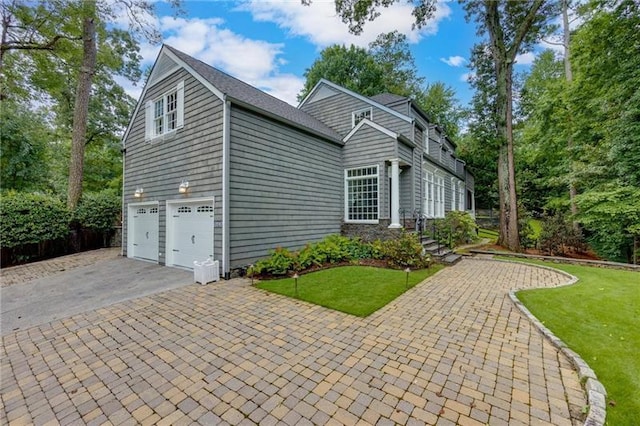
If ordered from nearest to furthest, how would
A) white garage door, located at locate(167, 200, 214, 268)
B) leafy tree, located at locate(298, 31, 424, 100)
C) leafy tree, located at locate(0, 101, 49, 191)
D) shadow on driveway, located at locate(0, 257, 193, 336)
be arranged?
1. shadow on driveway, located at locate(0, 257, 193, 336)
2. white garage door, located at locate(167, 200, 214, 268)
3. leafy tree, located at locate(0, 101, 49, 191)
4. leafy tree, located at locate(298, 31, 424, 100)

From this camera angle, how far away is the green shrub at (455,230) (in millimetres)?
11102

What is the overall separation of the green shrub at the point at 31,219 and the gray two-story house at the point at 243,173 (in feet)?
8.91

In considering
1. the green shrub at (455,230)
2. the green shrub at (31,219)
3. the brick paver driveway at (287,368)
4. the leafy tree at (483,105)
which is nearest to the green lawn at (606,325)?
the brick paver driveway at (287,368)

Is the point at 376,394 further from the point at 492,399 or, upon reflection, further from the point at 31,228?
the point at 31,228

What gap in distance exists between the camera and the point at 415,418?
88.0 inches

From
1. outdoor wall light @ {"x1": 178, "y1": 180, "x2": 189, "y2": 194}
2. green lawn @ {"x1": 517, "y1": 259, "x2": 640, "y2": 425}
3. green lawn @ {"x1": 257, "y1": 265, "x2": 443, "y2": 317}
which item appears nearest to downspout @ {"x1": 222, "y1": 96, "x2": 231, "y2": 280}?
green lawn @ {"x1": 257, "y1": 265, "x2": 443, "y2": 317}

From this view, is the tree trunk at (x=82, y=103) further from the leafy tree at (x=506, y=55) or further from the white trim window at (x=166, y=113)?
the leafy tree at (x=506, y=55)

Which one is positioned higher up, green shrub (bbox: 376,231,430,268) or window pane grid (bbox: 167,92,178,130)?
window pane grid (bbox: 167,92,178,130)

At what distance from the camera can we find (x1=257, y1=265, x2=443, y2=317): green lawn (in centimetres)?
499

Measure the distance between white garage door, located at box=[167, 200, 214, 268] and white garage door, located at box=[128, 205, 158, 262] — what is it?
129 centimetres

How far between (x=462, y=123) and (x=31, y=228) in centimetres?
3237

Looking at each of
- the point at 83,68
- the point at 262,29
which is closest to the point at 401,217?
the point at 262,29

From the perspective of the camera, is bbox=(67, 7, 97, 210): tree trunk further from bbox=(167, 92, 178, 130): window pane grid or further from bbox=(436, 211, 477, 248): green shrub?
bbox=(436, 211, 477, 248): green shrub

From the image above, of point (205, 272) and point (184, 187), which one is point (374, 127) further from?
point (205, 272)
